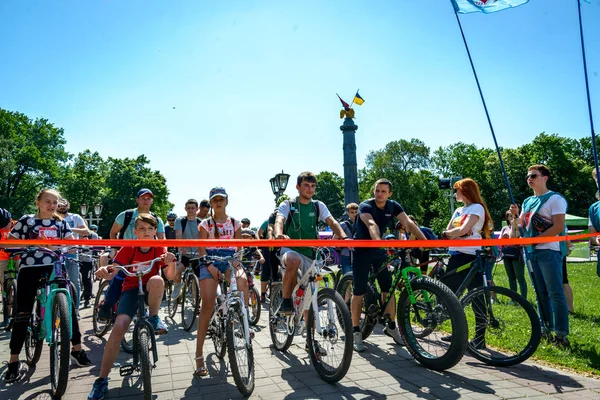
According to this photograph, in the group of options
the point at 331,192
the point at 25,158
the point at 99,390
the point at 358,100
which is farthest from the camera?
the point at 331,192

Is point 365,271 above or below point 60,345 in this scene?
above

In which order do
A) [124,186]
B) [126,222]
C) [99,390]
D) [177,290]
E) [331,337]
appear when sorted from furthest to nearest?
1. [124,186]
2. [177,290]
3. [126,222]
4. [331,337]
5. [99,390]

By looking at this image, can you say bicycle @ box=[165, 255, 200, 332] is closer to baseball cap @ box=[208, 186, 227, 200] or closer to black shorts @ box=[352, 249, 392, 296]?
baseball cap @ box=[208, 186, 227, 200]

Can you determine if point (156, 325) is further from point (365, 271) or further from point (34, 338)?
point (365, 271)

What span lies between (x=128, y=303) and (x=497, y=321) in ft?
12.6

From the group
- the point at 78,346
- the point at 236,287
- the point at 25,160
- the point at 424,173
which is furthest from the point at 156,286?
the point at 424,173

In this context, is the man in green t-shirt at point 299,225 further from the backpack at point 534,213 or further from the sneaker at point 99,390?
the backpack at point 534,213

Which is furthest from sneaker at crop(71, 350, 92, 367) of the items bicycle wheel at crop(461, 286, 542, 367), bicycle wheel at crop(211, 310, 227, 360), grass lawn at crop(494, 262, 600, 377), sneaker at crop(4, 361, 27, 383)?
grass lawn at crop(494, 262, 600, 377)

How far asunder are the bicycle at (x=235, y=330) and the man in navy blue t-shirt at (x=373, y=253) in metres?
1.55

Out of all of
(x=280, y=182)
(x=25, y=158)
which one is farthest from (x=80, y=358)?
(x=25, y=158)

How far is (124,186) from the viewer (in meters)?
56.5

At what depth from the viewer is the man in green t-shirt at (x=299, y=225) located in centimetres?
490

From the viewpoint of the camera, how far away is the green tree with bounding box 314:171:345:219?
Answer: 83.6 meters

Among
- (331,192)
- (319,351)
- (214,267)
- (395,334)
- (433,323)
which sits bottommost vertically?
(395,334)
